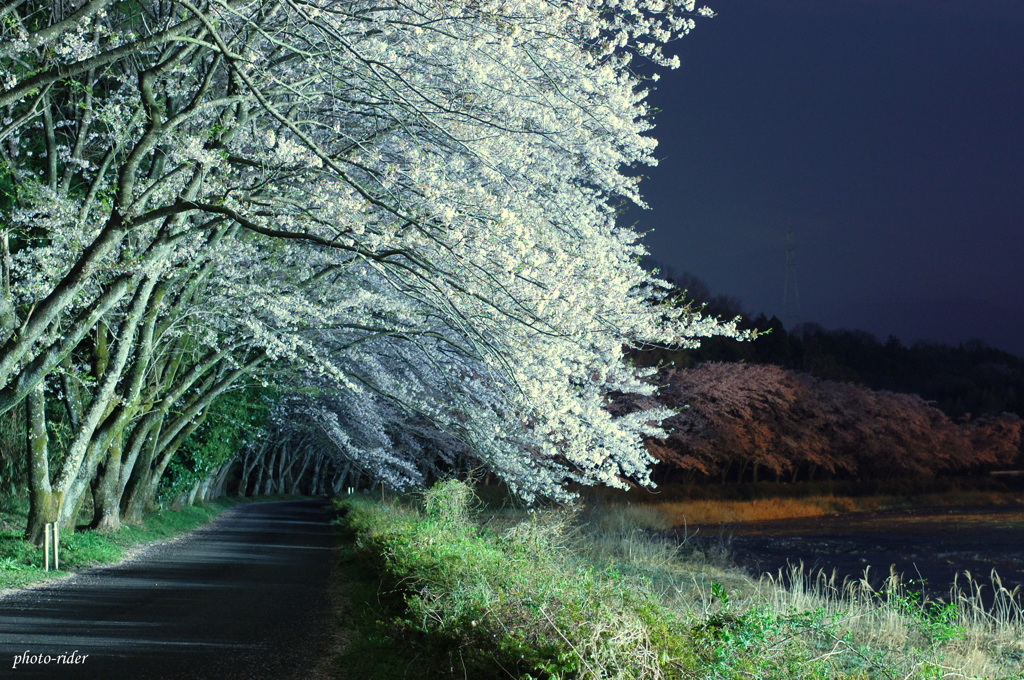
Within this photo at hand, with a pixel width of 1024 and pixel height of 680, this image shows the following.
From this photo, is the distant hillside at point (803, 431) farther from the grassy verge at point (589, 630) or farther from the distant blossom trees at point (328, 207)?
the grassy verge at point (589, 630)

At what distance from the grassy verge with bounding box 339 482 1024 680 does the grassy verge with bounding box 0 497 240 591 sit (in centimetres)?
436

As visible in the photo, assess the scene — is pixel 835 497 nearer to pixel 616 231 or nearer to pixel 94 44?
pixel 616 231

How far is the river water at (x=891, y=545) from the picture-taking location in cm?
1794

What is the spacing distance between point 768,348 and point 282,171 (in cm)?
4017

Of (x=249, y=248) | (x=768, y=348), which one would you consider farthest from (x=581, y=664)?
(x=768, y=348)

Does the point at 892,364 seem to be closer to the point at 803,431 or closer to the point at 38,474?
the point at 803,431

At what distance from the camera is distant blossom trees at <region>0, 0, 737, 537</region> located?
9969mm

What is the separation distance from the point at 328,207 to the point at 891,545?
19.1 meters

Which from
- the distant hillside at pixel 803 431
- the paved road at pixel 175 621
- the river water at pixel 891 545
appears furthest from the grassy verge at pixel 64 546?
the distant hillside at pixel 803 431

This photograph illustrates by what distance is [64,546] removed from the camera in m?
13.5

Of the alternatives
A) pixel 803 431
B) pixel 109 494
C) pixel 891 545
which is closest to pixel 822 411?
pixel 803 431

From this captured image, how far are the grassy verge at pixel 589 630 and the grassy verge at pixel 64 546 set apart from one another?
171 inches

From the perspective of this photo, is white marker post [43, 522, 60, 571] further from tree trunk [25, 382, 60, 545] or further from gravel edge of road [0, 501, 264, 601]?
tree trunk [25, 382, 60, 545]

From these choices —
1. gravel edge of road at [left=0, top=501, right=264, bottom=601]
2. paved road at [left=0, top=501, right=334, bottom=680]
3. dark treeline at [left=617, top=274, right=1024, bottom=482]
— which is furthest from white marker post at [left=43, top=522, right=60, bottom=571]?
dark treeline at [left=617, top=274, right=1024, bottom=482]
